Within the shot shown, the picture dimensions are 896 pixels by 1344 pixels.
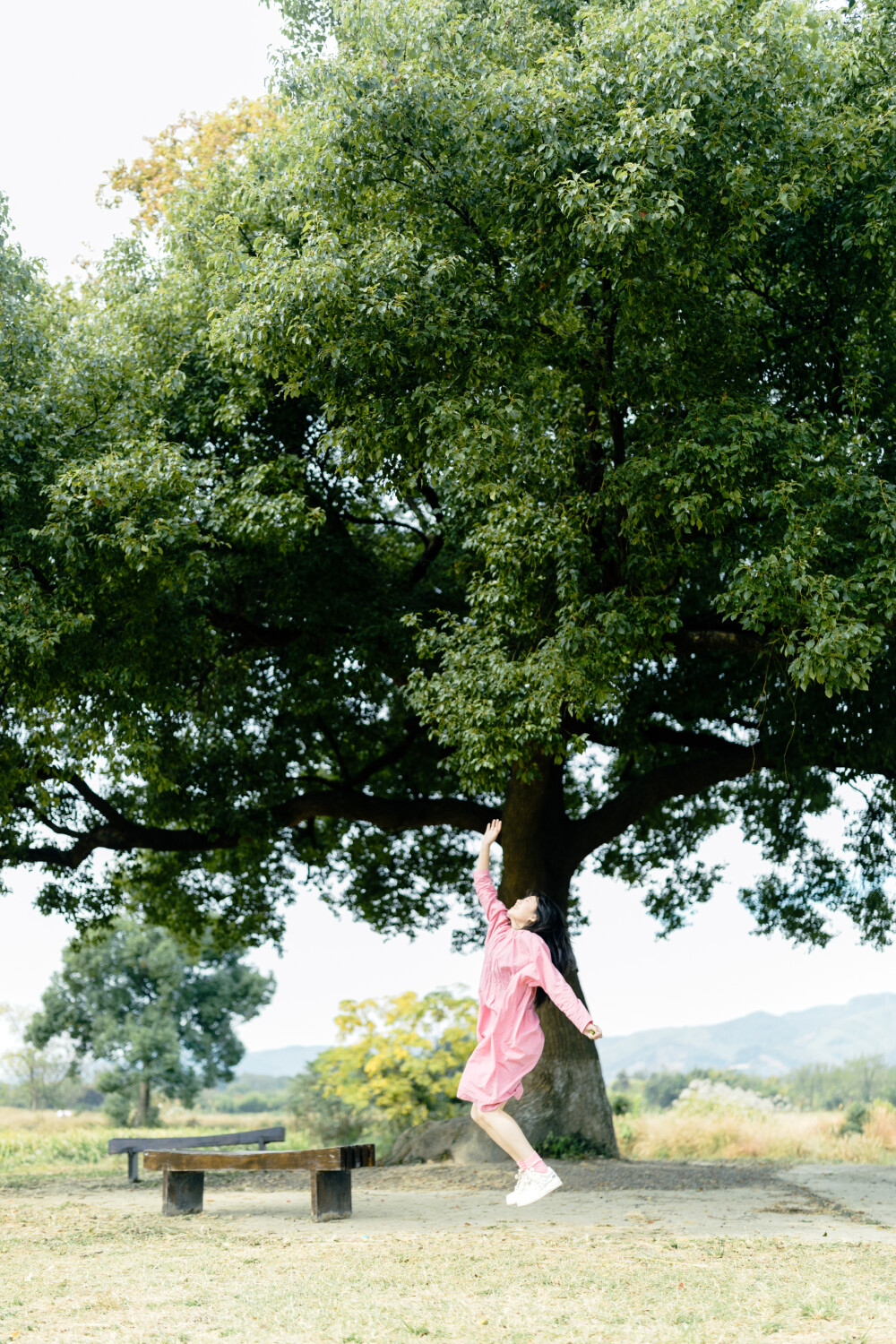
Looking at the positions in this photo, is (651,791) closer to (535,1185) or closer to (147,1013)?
(535,1185)

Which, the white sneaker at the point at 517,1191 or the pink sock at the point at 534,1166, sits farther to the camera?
the pink sock at the point at 534,1166

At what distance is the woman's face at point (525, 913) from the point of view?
666 cm

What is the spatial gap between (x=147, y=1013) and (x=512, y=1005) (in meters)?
22.2

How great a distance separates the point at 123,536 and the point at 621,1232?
6.84 m

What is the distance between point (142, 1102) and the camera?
25969 millimetres

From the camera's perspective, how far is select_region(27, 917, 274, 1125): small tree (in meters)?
26.2

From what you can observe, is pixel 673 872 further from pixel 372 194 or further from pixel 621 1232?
pixel 372 194

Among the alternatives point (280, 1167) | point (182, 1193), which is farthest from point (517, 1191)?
point (182, 1193)

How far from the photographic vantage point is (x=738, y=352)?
998 cm

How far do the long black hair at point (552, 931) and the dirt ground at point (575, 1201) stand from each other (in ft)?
7.51

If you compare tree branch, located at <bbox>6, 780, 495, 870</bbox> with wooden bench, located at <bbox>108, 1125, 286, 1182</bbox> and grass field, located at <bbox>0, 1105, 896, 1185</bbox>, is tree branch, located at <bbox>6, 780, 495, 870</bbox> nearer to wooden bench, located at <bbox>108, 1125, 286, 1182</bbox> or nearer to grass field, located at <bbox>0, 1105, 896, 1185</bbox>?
wooden bench, located at <bbox>108, 1125, 286, 1182</bbox>

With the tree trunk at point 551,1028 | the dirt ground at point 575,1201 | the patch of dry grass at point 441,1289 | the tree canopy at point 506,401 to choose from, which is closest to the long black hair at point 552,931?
the patch of dry grass at point 441,1289

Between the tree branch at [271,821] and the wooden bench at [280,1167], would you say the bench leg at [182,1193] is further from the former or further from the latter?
the tree branch at [271,821]

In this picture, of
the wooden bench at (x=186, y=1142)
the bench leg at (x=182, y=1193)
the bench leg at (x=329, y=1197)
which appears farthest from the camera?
the wooden bench at (x=186, y=1142)
